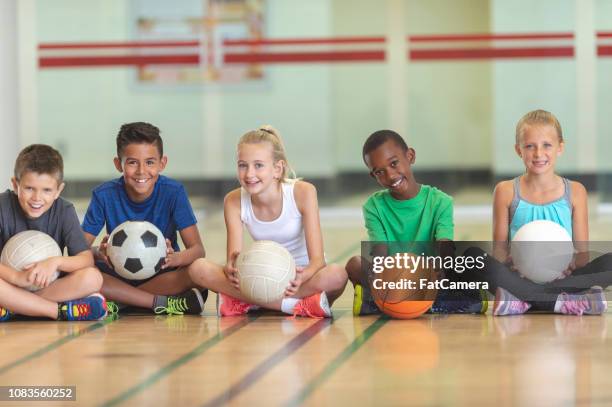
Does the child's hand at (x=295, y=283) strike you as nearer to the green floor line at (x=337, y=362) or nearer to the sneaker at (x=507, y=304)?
the green floor line at (x=337, y=362)

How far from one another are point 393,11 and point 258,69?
4.25ft

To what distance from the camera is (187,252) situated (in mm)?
4898

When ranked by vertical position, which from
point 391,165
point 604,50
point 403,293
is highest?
point 604,50

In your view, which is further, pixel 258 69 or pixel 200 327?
pixel 258 69

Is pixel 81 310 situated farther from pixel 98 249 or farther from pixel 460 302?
pixel 460 302

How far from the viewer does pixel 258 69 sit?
9.93 metres

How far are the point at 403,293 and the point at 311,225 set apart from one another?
51 centimetres

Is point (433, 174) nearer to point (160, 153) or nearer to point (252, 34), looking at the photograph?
point (252, 34)

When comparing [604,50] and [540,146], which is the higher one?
[604,50]

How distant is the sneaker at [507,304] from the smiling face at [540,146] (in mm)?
546

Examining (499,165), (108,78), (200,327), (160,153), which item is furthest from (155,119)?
(200,327)

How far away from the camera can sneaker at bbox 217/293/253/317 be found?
4.73 m

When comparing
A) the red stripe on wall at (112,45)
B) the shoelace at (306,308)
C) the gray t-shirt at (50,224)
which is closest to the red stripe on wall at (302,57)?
the red stripe on wall at (112,45)

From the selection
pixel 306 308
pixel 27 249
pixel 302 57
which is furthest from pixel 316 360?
pixel 302 57
